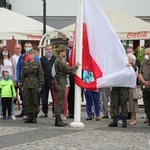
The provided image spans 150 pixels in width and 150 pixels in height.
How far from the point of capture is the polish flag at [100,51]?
1444cm

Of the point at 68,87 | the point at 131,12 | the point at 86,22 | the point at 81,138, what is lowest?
the point at 81,138

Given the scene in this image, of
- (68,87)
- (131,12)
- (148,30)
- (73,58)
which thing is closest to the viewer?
(73,58)

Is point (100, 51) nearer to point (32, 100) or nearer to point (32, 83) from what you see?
point (32, 83)

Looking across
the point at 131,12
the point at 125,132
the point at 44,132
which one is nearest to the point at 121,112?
the point at 125,132

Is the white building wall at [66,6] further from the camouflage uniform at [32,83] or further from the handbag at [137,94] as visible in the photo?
the camouflage uniform at [32,83]

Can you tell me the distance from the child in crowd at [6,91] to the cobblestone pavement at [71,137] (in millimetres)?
805

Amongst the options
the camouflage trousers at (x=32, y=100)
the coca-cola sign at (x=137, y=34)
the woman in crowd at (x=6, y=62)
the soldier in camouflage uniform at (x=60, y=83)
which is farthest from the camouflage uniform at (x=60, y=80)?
the coca-cola sign at (x=137, y=34)

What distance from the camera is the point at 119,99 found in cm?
1478

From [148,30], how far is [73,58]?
8771 millimetres

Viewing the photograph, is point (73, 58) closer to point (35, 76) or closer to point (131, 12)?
point (35, 76)

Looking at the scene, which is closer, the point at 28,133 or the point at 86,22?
the point at 28,133

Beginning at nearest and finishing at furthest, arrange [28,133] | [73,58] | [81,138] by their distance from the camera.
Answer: [81,138], [28,133], [73,58]

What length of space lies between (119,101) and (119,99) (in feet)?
0.16

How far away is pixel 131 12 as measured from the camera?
1458 inches
